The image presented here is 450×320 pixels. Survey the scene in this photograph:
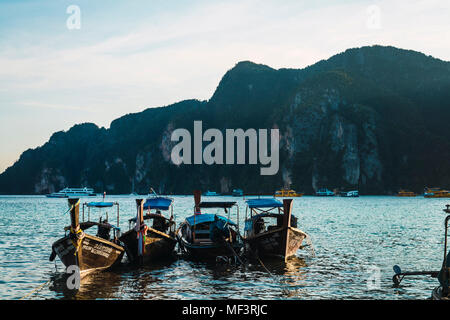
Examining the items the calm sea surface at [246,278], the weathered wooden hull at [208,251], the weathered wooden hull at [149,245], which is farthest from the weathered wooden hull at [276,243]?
the weathered wooden hull at [149,245]

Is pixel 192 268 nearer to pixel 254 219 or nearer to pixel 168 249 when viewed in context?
pixel 168 249

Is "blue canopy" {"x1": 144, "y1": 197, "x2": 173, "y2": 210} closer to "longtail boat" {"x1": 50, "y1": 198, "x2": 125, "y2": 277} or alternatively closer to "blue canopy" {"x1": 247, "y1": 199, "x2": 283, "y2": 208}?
"blue canopy" {"x1": 247, "y1": 199, "x2": 283, "y2": 208}

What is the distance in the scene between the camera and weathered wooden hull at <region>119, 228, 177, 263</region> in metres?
28.3

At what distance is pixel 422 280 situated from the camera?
23938 millimetres

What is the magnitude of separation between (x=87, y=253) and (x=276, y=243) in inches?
504

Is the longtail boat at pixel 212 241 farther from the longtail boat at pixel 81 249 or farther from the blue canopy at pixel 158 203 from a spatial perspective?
the longtail boat at pixel 81 249

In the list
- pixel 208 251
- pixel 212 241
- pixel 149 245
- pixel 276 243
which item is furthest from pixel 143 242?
pixel 276 243

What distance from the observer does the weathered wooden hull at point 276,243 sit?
29672 mm

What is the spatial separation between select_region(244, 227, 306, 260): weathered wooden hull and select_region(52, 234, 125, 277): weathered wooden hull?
33.8 feet

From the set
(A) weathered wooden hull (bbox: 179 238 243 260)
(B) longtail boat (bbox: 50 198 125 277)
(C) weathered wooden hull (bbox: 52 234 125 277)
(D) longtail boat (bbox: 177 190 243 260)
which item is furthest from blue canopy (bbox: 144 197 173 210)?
(C) weathered wooden hull (bbox: 52 234 125 277)

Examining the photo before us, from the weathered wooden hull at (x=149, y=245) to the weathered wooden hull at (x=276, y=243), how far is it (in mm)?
6227

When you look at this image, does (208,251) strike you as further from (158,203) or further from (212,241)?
(158,203)
